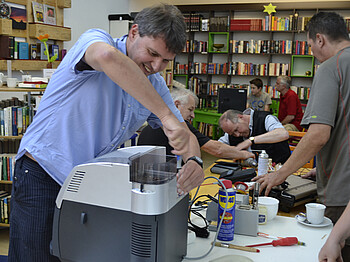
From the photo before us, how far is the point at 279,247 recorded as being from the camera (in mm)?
1523

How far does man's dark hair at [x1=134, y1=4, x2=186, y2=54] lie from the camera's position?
1.30m

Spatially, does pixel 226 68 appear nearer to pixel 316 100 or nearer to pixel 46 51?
pixel 46 51

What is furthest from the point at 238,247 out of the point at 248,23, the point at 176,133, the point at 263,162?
the point at 248,23

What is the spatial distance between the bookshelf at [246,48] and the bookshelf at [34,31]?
11.1 feet

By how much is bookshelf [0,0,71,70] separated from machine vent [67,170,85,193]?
404cm

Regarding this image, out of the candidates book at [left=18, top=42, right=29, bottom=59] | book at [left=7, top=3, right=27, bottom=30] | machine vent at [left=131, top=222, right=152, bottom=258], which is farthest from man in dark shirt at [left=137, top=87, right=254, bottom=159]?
book at [left=7, top=3, right=27, bottom=30]

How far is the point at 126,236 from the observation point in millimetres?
1099

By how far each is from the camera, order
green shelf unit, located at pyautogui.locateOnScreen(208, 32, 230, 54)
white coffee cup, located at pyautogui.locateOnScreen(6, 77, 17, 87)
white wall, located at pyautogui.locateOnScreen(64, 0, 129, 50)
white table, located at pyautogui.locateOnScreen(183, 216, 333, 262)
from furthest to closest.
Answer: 1. green shelf unit, located at pyautogui.locateOnScreen(208, 32, 230, 54)
2. white wall, located at pyautogui.locateOnScreen(64, 0, 129, 50)
3. white coffee cup, located at pyautogui.locateOnScreen(6, 77, 17, 87)
4. white table, located at pyautogui.locateOnScreen(183, 216, 333, 262)

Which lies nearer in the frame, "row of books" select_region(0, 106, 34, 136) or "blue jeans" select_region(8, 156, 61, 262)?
"blue jeans" select_region(8, 156, 61, 262)

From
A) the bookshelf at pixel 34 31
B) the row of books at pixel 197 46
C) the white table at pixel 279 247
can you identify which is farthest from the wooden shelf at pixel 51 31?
the white table at pixel 279 247

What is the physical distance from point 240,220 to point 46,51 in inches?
179

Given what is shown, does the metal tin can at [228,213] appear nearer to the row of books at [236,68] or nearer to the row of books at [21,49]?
the row of books at [21,49]

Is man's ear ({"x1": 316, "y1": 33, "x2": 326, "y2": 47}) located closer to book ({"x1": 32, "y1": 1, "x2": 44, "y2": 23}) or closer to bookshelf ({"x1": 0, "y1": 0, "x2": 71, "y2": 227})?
bookshelf ({"x1": 0, "y1": 0, "x2": 71, "y2": 227})

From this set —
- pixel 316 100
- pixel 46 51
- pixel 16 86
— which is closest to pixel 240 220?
pixel 316 100
